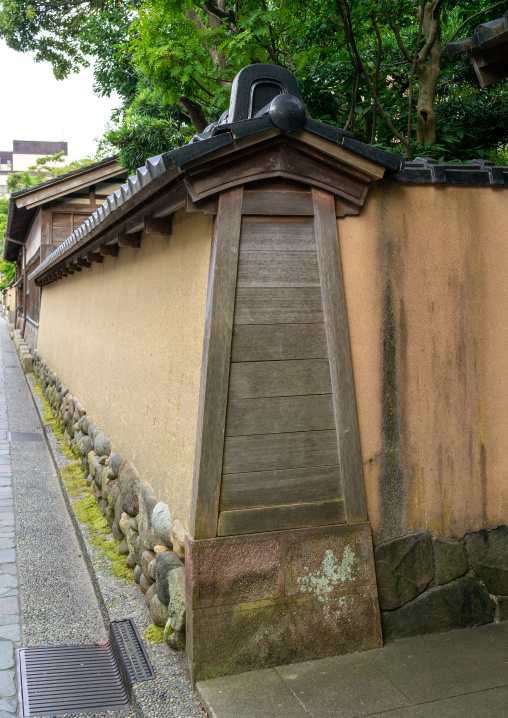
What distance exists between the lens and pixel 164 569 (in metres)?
3.67

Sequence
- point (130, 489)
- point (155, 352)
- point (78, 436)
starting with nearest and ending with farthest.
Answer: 1. point (155, 352)
2. point (130, 489)
3. point (78, 436)

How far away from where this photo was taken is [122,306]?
6.05m

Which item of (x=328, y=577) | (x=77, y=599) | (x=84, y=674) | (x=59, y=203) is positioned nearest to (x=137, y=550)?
(x=77, y=599)

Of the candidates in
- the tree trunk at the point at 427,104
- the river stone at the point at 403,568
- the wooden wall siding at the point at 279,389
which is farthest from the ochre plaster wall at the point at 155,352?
the tree trunk at the point at 427,104

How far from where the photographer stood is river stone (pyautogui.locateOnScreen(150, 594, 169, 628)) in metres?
3.63

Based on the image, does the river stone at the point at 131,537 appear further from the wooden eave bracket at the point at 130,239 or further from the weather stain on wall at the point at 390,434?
the wooden eave bracket at the point at 130,239

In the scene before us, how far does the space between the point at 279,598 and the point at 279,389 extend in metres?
1.09

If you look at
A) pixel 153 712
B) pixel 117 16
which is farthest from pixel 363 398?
pixel 117 16

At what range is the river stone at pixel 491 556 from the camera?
373 centimetres

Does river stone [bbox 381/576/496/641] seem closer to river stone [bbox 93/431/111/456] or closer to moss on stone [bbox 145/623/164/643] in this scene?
moss on stone [bbox 145/623/164/643]

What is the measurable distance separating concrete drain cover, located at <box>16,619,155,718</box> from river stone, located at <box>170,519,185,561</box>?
539 mm

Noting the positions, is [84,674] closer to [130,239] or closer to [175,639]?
[175,639]

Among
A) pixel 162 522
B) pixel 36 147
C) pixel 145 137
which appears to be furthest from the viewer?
pixel 36 147

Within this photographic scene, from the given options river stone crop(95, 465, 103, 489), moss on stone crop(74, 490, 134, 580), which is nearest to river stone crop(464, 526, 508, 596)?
moss on stone crop(74, 490, 134, 580)
